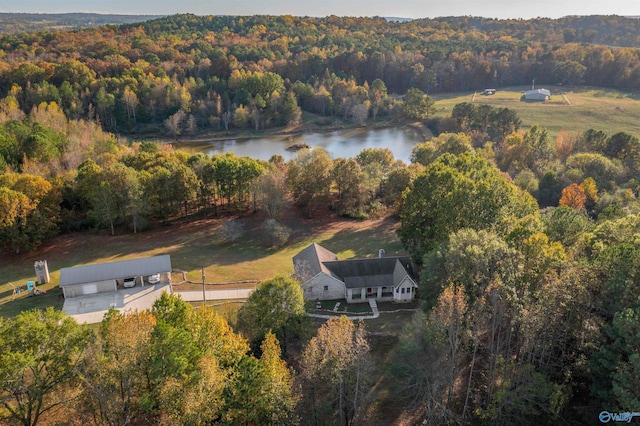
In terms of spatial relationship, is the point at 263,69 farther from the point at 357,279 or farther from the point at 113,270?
the point at 357,279

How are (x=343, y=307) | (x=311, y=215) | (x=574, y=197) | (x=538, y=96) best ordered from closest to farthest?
(x=343, y=307), (x=574, y=197), (x=311, y=215), (x=538, y=96)

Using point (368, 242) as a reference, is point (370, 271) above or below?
above

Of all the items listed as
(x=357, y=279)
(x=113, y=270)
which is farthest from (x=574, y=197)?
(x=113, y=270)

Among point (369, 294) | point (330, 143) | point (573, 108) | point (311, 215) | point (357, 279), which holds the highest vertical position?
point (573, 108)

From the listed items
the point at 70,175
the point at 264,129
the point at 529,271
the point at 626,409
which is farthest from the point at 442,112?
the point at 626,409

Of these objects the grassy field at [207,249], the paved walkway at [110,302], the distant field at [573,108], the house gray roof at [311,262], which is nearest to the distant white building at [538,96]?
the distant field at [573,108]

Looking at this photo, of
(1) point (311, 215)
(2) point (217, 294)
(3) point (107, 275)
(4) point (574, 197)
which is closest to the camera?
(2) point (217, 294)

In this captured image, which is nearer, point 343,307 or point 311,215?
point 343,307
